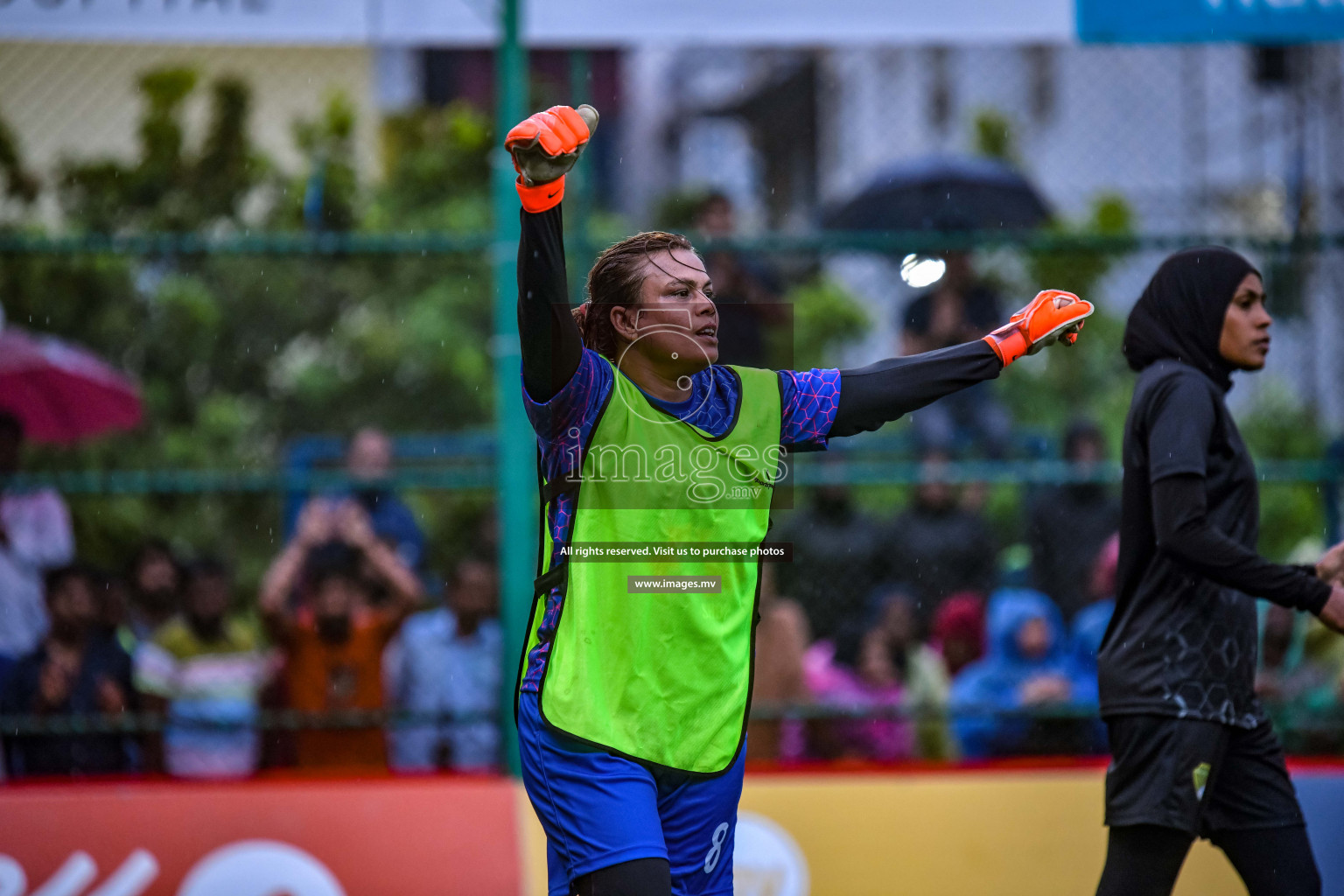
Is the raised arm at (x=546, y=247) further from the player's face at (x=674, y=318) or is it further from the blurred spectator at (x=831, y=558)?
the blurred spectator at (x=831, y=558)

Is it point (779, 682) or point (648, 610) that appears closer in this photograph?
point (648, 610)

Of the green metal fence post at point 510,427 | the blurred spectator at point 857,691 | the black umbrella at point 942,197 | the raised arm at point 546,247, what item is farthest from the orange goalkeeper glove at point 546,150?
the black umbrella at point 942,197

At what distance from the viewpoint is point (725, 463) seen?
9.94 feet

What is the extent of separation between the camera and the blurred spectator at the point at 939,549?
580 centimetres

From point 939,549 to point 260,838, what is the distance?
9.72 ft

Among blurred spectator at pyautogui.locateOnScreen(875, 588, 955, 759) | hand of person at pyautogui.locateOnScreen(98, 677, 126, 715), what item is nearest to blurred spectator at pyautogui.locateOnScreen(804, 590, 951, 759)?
blurred spectator at pyautogui.locateOnScreen(875, 588, 955, 759)

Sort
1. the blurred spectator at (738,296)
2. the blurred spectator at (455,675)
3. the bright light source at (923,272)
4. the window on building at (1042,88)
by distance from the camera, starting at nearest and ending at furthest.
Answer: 1. the bright light source at (923,272)
2. the blurred spectator at (738,296)
3. the blurred spectator at (455,675)
4. the window on building at (1042,88)

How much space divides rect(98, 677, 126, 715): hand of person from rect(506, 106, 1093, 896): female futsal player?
2.86m

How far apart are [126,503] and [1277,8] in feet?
24.6

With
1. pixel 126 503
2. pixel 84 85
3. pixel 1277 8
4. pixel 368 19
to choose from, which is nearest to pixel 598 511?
pixel 368 19

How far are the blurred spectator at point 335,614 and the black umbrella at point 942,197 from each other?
295 cm

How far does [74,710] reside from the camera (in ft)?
17.0

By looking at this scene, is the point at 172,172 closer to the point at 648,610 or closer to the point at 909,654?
the point at 909,654

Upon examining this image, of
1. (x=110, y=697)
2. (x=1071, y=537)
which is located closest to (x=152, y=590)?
(x=110, y=697)
